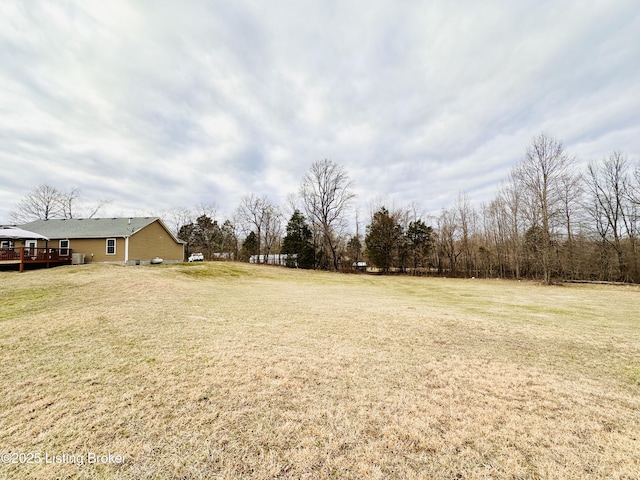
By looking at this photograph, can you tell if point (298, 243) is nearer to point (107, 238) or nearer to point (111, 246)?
point (111, 246)

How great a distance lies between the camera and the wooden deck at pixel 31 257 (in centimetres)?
1553

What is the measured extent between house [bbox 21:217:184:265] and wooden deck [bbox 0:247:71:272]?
1.08 meters

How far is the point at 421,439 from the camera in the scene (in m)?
2.36

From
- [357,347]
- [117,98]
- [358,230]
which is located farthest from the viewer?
[358,230]

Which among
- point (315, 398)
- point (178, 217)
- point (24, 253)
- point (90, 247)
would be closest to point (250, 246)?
point (178, 217)

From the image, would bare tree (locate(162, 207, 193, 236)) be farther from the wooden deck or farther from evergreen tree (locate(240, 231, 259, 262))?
the wooden deck

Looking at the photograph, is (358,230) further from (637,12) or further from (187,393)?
(187,393)

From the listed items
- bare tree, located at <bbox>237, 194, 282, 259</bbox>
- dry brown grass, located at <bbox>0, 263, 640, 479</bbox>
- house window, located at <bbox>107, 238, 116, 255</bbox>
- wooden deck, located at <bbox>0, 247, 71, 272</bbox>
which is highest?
bare tree, located at <bbox>237, 194, 282, 259</bbox>

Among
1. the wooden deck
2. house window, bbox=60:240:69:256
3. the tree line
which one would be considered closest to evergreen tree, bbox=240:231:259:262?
the tree line

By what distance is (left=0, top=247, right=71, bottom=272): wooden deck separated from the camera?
15.5m

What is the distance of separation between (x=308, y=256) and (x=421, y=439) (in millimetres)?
31548

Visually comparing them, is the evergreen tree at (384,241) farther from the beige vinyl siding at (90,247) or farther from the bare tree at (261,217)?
the beige vinyl siding at (90,247)

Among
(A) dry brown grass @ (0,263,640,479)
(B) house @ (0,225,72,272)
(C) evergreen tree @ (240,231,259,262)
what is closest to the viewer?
(A) dry brown grass @ (0,263,640,479)

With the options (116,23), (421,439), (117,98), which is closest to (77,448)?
(421,439)
